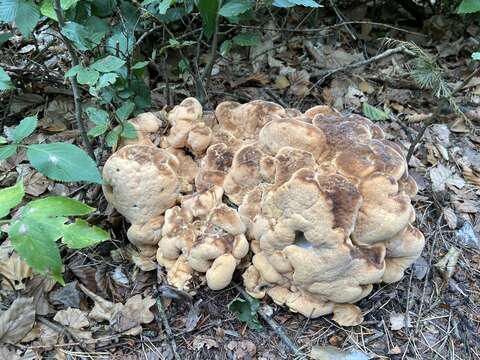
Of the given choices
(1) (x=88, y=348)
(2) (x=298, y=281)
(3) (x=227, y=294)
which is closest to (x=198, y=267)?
Result: (3) (x=227, y=294)

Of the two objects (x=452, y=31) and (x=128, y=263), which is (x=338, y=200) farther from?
(x=452, y=31)

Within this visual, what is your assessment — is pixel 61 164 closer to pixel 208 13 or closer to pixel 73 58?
pixel 73 58

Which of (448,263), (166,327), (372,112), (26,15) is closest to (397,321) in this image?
(448,263)

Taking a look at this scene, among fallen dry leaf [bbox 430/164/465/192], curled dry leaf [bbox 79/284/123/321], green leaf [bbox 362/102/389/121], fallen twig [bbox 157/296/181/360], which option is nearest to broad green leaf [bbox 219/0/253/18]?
green leaf [bbox 362/102/389/121]

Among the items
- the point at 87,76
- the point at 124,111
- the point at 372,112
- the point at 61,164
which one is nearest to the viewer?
the point at 61,164

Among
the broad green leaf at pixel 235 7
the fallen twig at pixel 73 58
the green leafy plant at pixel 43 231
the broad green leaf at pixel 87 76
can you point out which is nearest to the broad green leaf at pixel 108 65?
the broad green leaf at pixel 87 76

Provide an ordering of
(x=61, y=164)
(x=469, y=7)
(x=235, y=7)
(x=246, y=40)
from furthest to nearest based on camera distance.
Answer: (x=469, y=7) → (x=246, y=40) → (x=235, y=7) → (x=61, y=164)

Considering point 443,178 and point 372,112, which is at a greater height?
point 372,112
